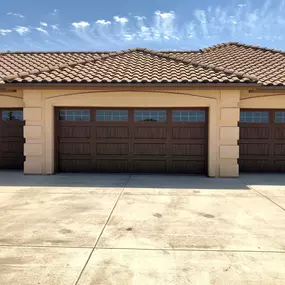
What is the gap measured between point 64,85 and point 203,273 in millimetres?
7045

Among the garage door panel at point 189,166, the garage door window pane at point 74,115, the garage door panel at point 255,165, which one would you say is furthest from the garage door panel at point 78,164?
the garage door panel at point 255,165

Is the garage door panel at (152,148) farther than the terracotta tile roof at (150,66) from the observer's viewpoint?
Yes

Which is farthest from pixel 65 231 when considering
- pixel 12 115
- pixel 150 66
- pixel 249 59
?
pixel 249 59

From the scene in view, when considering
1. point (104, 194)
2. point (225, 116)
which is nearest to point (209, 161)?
point (225, 116)

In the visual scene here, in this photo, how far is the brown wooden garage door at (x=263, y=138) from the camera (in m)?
9.07

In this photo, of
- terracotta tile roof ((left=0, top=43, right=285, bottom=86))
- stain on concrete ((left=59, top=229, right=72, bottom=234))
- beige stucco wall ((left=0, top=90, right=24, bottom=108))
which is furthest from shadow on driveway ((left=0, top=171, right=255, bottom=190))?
terracotta tile roof ((left=0, top=43, right=285, bottom=86))

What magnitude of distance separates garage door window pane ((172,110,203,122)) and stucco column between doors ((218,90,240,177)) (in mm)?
704

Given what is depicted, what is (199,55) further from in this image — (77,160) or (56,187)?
(56,187)

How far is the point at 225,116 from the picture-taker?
8.23 metres

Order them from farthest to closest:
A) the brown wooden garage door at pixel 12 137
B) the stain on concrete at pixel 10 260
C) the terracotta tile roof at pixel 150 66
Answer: the brown wooden garage door at pixel 12 137
the terracotta tile roof at pixel 150 66
the stain on concrete at pixel 10 260

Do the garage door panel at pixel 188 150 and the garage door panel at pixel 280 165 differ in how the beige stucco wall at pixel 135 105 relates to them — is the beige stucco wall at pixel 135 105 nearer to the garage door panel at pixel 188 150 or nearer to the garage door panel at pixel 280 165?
the garage door panel at pixel 188 150

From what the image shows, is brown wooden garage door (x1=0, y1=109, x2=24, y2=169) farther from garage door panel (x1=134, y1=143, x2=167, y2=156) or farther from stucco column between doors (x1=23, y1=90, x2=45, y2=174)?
garage door panel (x1=134, y1=143, x2=167, y2=156)

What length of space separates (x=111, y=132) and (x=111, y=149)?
0.62 m

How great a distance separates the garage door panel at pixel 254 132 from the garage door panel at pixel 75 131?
571cm
